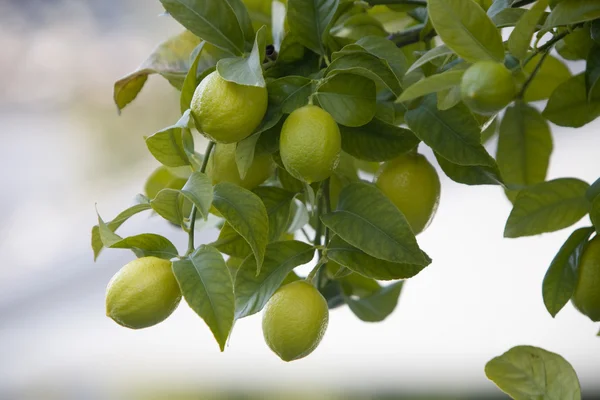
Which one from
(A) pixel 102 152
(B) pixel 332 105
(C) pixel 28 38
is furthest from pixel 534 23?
(C) pixel 28 38

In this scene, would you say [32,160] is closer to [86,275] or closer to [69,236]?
[69,236]

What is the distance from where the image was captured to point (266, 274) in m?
0.36

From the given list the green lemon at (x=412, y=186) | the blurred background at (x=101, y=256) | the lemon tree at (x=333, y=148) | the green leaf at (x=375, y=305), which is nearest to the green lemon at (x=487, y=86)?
the lemon tree at (x=333, y=148)

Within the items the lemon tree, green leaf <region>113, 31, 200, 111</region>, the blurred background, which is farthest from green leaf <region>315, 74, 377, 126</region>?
the blurred background

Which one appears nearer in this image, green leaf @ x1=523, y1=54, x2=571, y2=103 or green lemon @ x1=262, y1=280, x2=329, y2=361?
green lemon @ x1=262, y1=280, x2=329, y2=361

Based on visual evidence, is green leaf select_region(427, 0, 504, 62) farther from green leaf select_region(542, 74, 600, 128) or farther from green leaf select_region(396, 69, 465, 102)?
green leaf select_region(542, 74, 600, 128)

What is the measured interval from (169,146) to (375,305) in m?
0.23

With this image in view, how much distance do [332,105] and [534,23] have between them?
10cm

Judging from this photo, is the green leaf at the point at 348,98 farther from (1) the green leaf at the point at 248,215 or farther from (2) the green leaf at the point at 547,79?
(2) the green leaf at the point at 547,79

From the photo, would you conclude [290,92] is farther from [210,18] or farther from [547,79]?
[547,79]

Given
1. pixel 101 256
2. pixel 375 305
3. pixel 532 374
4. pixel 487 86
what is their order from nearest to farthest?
pixel 487 86 < pixel 532 374 < pixel 375 305 < pixel 101 256

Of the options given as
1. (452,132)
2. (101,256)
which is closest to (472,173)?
(452,132)

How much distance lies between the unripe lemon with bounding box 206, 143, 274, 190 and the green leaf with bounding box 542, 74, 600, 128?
0.17 metres

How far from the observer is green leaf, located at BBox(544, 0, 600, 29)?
0.30 metres
